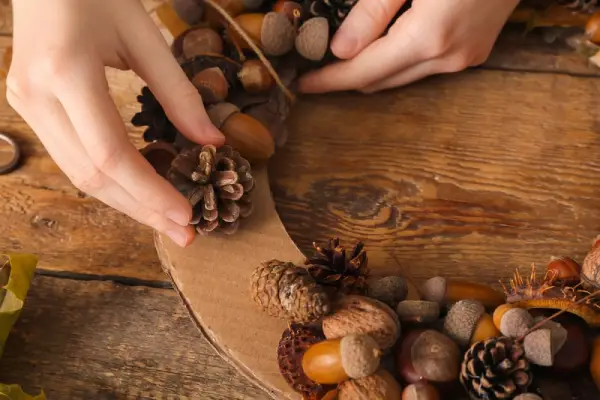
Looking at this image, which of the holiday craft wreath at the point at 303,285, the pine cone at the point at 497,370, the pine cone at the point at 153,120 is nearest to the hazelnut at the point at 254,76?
the holiday craft wreath at the point at 303,285

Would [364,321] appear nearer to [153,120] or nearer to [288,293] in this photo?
[288,293]

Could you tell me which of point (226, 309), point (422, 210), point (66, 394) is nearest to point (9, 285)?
point (66, 394)

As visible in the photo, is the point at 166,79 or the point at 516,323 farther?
the point at 166,79

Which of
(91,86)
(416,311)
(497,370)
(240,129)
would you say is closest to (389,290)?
(416,311)

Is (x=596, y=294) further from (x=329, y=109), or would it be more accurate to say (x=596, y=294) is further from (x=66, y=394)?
(x=66, y=394)

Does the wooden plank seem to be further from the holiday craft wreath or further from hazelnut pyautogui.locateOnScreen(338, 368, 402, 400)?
hazelnut pyautogui.locateOnScreen(338, 368, 402, 400)

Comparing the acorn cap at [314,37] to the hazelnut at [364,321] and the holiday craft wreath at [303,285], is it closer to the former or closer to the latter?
the holiday craft wreath at [303,285]

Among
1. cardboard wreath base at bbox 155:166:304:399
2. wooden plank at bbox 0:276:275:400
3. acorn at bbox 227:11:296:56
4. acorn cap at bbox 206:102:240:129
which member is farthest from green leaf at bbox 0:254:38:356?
acorn at bbox 227:11:296:56
